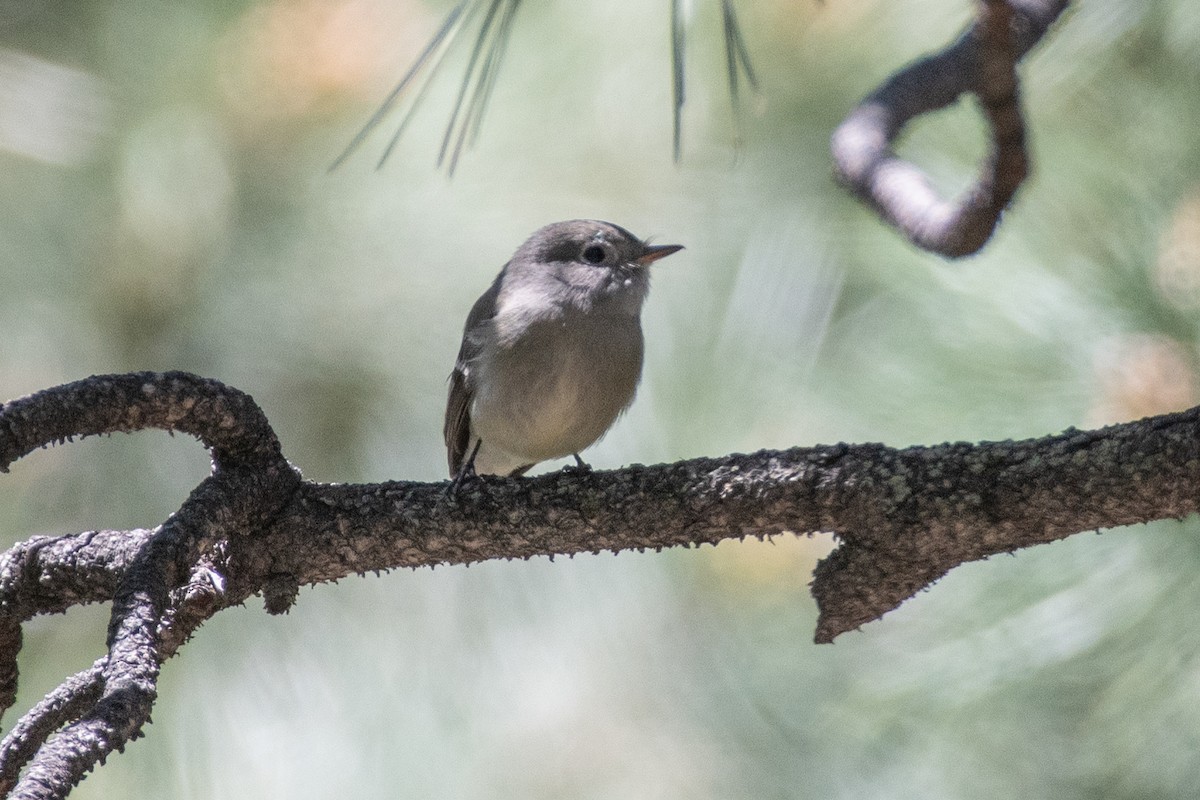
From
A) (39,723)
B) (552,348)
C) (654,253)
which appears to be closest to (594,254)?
(654,253)

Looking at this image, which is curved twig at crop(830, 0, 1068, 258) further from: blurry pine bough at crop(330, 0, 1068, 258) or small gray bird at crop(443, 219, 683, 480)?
small gray bird at crop(443, 219, 683, 480)

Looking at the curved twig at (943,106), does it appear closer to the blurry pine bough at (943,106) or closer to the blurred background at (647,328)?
the blurry pine bough at (943,106)

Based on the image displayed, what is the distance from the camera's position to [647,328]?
13.3ft

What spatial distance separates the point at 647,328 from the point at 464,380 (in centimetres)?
71

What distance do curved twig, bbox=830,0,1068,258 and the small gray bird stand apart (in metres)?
1.72

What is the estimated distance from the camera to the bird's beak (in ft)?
11.8

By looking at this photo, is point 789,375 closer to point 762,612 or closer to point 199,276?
point 762,612

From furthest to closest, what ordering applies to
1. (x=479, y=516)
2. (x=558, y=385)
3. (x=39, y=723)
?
(x=558, y=385) → (x=479, y=516) → (x=39, y=723)

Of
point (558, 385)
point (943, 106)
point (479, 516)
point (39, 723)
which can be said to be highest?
point (558, 385)

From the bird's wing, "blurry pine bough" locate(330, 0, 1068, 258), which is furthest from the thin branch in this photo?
the bird's wing

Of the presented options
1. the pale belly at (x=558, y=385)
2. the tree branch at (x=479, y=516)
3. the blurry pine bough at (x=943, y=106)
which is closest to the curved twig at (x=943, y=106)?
the blurry pine bough at (x=943, y=106)

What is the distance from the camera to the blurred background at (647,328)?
9.64 ft

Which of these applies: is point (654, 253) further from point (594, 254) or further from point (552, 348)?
point (552, 348)

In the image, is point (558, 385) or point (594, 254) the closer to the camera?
point (558, 385)
